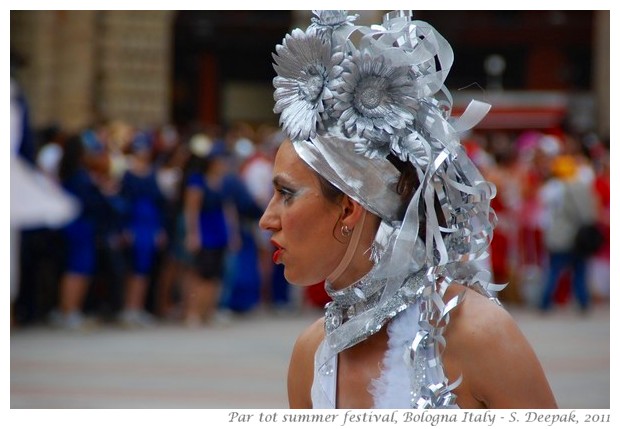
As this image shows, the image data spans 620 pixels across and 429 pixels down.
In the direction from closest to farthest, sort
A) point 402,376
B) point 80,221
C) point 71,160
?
point 402,376 < point 71,160 < point 80,221

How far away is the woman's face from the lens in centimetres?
263

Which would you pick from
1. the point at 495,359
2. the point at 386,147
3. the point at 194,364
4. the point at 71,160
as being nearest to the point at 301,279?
the point at 386,147

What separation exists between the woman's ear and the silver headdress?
0.02m

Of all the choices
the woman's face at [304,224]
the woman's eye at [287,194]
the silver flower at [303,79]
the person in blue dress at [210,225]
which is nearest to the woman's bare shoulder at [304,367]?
the woman's face at [304,224]

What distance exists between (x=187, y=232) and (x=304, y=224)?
955 centimetres

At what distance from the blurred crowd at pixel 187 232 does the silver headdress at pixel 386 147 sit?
25.4 feet

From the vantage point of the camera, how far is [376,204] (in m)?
2.62

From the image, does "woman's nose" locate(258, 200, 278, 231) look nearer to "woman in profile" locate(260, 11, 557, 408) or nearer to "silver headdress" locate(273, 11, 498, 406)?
"woman in profile" locate(260, 11, 557, 408)

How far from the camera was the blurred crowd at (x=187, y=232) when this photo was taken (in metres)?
11.5

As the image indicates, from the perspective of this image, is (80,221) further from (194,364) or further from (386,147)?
(386,147)

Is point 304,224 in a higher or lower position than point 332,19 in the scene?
lower

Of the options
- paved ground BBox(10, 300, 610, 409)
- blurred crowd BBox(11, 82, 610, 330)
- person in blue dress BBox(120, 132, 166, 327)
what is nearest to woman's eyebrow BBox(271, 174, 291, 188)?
paved ground BBox(10, 300, 610, 409)

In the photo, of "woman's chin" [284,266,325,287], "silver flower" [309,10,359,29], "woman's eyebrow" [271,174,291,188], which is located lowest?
"woman's chin" [284,266,325,287]
